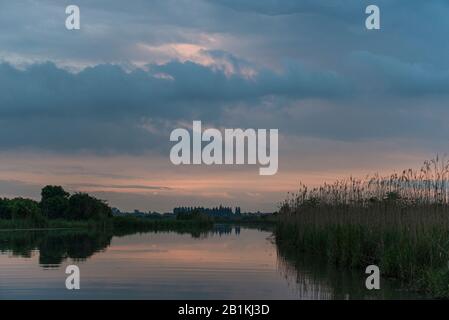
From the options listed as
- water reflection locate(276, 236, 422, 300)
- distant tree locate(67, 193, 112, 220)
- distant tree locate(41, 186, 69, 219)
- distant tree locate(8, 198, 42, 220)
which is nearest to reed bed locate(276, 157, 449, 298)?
water reflection locate(276, 236, 422, 300)

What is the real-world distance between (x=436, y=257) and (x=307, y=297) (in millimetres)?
2748

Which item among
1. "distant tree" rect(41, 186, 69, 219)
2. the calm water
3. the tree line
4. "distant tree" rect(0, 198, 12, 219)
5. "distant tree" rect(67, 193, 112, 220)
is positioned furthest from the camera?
"distant tree" rect(41, 186, 69, 219)

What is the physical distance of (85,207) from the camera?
68.2 metres

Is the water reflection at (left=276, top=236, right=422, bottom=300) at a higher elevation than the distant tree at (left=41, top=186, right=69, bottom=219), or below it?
below

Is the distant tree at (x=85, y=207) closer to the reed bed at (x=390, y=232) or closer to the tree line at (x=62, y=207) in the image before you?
the tree line at (x=62, y=207)

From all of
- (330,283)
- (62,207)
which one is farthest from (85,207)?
(330,283)

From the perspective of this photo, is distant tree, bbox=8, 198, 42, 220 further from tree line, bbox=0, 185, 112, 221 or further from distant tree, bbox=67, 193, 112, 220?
distant tree, bbox=67, 193, 112, 220

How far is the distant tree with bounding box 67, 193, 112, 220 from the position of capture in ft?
220

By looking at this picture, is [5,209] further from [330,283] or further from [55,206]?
[330,283]

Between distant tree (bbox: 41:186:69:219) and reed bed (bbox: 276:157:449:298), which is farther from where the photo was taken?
distant tree (bbox: 41:186:69:219)

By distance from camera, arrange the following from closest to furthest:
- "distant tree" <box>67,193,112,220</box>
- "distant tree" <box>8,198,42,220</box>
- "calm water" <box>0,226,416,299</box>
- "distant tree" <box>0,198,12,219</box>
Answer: "calm water" <box>0,226,416,299</box>, "distant tree" <box>8,198,42,220</box>, "distant tree" <box>67,193,112,220</box>, "distant tree" <box>0,198,12,219</box>

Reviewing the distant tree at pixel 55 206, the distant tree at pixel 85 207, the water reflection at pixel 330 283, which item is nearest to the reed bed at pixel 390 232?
the water reflection at pixel 330 283

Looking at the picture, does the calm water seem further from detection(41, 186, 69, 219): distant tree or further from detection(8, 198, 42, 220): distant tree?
detection(41, 186, 69, 219): distant tree
